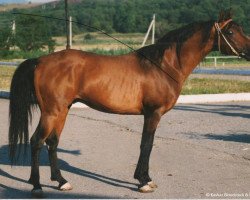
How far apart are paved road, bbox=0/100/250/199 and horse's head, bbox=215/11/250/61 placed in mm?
1713

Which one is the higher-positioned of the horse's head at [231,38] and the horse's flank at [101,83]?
the horse's head at [231,38]

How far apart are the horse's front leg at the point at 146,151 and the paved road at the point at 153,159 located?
0.13m

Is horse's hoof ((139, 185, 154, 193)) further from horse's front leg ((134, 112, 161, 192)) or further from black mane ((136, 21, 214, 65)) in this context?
black mane ((136, 21, 214, 65))

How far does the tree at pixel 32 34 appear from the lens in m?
65.3

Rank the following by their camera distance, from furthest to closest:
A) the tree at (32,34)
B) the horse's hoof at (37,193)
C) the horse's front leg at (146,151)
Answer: the tree at (32,34) → the horse's front leg at (146,151) → the horse's hoof at (37,193)

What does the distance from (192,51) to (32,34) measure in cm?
6130

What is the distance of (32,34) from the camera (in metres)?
65.8

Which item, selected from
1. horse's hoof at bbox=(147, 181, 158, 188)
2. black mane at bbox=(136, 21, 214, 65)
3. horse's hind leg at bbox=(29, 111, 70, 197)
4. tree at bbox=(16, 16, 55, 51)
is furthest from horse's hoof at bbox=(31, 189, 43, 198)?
tree at bbox=(16, 16, 55, 51)

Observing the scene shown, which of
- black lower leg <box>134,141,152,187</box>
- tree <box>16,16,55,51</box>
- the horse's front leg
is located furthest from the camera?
tree <box>16,16,55,51</box>

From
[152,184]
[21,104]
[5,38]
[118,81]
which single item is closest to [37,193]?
[21,104]

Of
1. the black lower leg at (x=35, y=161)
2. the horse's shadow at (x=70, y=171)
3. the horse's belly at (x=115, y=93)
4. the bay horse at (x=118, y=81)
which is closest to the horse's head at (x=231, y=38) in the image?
the bay horse at (x=118, y=81)

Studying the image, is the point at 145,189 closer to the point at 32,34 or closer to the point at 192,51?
the point at 192,51

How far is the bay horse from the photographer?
6.15 metres

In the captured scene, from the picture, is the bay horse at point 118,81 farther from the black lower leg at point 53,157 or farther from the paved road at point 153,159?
the paved road at point 153,159
